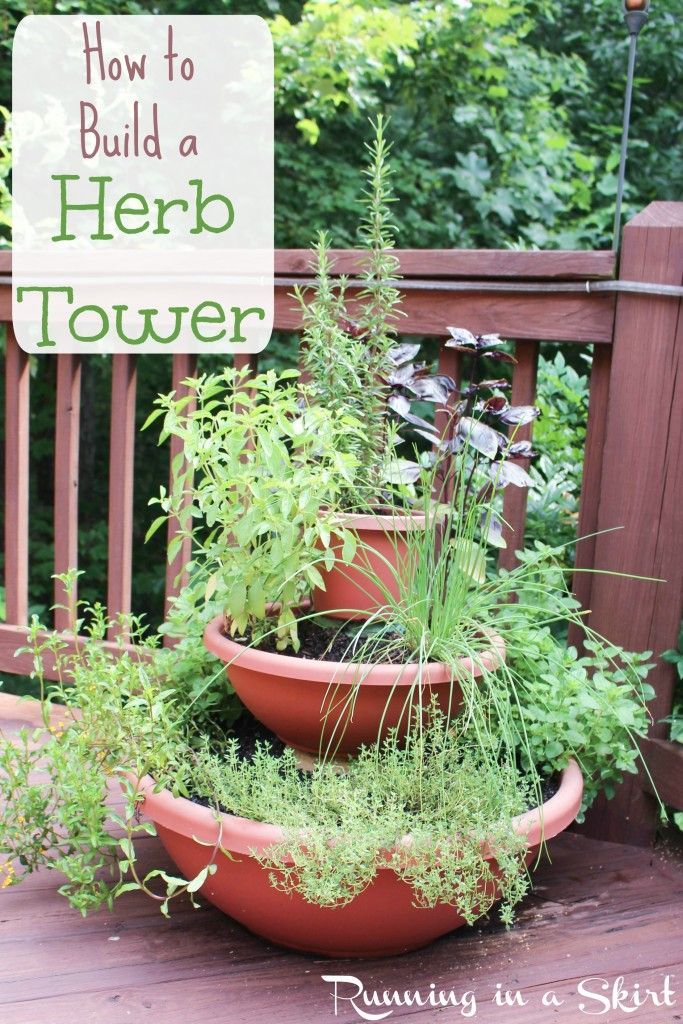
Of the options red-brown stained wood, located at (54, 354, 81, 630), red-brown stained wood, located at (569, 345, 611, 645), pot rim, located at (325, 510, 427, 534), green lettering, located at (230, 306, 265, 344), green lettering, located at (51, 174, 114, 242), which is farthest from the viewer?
green lettering, located at (51, 174, 114, 242)

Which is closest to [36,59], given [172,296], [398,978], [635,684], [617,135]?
[172,296]

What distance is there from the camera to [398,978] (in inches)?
51.6

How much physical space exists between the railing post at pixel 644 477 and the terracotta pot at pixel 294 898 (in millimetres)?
472

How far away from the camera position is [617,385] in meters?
1.72

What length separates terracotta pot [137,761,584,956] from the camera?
1247 mm

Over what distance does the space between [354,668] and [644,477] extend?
726 mm

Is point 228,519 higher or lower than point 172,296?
lower

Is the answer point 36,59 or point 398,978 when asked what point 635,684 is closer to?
point 398,978

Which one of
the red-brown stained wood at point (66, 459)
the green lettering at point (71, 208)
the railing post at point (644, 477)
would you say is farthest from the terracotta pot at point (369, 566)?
the green lettering at point (71, 208)

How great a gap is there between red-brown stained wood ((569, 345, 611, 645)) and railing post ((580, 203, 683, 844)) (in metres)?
0.04

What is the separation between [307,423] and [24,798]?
0.74 m

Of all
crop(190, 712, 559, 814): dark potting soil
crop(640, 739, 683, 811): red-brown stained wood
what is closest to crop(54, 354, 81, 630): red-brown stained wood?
crop(190, 712, 559, 814): dark potting soil

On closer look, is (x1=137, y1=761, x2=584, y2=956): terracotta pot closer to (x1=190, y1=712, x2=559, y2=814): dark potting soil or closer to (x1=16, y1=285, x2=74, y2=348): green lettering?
(x1=190, y1=712, x2=559, y2=814): dark potting soil

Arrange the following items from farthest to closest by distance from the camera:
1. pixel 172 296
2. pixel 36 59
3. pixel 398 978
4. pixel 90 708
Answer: pixel 36 59, pixel 172 296, pixel 90 708, pixel 398 978
